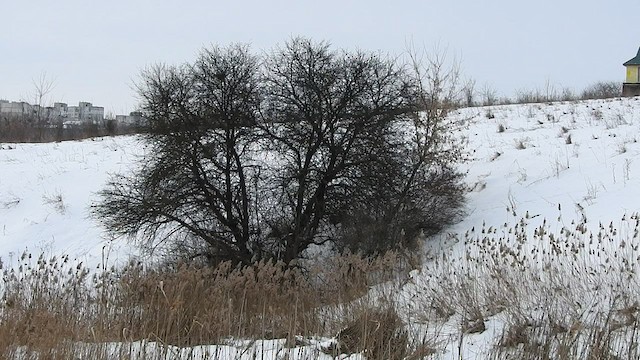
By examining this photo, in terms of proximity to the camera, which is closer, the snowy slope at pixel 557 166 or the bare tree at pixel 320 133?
the snowy slope at pixel 557 166

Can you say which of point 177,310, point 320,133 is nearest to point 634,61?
point 320,133

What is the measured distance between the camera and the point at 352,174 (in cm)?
1381

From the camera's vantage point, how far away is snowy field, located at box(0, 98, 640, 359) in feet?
38.0

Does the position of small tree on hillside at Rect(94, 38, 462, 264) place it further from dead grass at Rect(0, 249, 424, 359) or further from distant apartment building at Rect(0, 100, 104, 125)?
distant apartment building at Rect(0, 100, 104, 125)

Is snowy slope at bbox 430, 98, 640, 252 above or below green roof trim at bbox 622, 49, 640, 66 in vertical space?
below

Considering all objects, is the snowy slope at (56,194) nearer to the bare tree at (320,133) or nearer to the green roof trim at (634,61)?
the bare tree at (320,133)

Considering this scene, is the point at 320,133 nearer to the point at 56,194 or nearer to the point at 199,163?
the point at 199,163

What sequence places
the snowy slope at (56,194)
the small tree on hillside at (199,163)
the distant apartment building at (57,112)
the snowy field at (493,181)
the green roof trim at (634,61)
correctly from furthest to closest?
the distant apartment building at (57,112) → the green roof trim at (634,61) → the snowy slope at (56,194) → the small tree on hillside at (199,163) → the snowy field at (493,181)

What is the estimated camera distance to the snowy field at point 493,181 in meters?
11.6

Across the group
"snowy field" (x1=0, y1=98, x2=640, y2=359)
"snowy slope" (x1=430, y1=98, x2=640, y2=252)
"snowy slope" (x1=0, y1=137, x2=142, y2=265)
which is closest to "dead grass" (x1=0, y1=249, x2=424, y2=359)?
"snowy field" (x1=0, y1=98, x2=640, y2=359)

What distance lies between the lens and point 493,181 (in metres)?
15.6

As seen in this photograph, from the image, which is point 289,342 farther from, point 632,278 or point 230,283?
point 632,278

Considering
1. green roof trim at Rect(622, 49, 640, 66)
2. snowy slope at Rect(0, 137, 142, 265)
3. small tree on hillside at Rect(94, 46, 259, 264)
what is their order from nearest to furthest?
1. small tree on hillside at Rect(94, 46, 259, 264)
2. snowy slope at Rect(0, 137, 142, 265)
3. green roof trim at Rect(622, 49, 640, 66)

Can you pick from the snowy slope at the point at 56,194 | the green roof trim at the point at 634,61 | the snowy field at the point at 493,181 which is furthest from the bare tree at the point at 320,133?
the green roof trim at the point at 634,61
